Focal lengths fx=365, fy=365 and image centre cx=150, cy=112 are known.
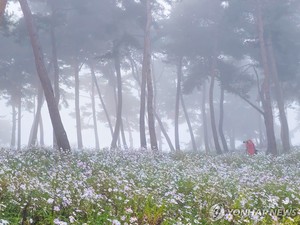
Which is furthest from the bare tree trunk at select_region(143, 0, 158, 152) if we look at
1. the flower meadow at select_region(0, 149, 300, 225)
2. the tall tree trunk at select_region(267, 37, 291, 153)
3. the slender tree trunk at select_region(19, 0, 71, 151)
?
the flower meadow at select_region(0, 149, 300, 225)

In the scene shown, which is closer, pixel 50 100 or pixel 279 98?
pixel 50 100

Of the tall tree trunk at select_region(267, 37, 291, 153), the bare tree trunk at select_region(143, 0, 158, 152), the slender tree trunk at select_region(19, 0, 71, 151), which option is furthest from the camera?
the tall tree trunk at select_region(267, 37, 291, 153)

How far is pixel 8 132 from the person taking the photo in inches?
2874

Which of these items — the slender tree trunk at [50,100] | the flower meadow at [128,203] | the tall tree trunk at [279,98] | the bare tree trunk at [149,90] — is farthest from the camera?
the tall tree trunk at [279,98]

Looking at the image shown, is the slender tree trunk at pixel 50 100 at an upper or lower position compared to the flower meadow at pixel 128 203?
upper

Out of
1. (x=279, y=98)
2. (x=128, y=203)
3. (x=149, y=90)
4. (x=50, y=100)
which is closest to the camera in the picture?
(x=128, y=203)

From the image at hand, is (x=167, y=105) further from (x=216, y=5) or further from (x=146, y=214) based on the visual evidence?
(x=146, y=214)

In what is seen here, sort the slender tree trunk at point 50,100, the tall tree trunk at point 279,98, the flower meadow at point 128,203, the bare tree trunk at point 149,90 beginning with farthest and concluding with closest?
the tall tree trunk at point 279,98
the bare tree trunk at point 149,90
the slender tree trunk at point 50,100
the flower meadow at point 128,203

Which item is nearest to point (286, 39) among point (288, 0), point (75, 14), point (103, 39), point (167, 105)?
point (288, 0)

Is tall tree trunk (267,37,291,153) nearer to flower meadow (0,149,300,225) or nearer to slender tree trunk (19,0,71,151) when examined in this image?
slender tree trunk (19,0,71,151)

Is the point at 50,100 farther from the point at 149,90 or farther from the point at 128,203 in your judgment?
the point at 128,203

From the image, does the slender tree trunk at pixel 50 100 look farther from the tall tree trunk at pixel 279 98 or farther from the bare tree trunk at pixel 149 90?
the tall tree trunk at pixel 279 98

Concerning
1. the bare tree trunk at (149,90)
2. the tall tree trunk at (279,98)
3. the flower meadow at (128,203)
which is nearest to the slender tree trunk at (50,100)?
the bare tree trunk at (149,90)

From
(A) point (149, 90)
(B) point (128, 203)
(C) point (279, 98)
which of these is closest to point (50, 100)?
(A) point (149, 90)
